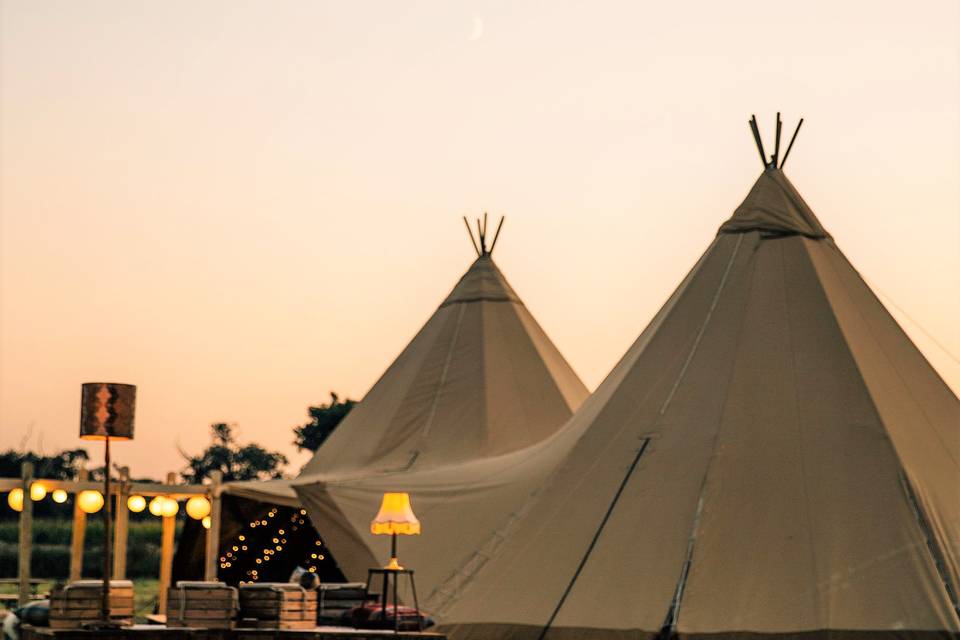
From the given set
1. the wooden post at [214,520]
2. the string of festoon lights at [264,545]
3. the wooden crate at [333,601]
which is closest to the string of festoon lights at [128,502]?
the wooden post at [214,520]

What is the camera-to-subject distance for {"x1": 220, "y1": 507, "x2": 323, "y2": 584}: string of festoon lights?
855 inches

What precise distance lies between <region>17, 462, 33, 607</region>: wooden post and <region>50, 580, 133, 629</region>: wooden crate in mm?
5224

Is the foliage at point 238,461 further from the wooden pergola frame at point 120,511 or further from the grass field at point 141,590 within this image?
the wooden pergola frame at point 120,511

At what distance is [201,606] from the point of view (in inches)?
436

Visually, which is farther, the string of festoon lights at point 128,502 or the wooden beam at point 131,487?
the wooden beam at point 131,487

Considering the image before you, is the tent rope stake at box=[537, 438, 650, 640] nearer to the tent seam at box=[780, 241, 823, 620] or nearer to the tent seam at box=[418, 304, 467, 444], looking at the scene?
the tent seam at box=[780, 241, 823, 620]

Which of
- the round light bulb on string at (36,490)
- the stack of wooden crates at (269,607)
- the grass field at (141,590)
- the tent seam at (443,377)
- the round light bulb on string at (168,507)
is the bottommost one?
the grass field at (141,590)

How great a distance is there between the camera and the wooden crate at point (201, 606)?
1098 centimetres

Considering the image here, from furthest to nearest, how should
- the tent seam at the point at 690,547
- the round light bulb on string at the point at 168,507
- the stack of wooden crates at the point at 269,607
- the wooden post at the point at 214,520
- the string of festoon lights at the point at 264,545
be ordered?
1. the string of festoon lights at the point at 264,545
2. the wooden post at the point at 214,520
3. the round light bulb on string at the point at 168,507
4. the tent seam at the point at 690,547
5. the stack of wooden crates at the point at 269,607

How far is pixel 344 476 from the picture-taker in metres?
19.2

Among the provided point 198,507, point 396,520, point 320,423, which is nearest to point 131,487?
point 198,507

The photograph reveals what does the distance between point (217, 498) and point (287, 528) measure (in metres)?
3.13

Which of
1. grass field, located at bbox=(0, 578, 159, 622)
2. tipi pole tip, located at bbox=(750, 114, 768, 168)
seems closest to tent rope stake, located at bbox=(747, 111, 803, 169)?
tipi pole tip, located at bbox=(750, 114, 768, 168)

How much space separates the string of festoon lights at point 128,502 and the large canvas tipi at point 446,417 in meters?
1.33
